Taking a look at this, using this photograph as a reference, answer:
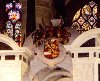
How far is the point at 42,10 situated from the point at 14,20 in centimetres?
249

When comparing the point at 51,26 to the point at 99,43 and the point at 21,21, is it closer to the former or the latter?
the point at 99,43

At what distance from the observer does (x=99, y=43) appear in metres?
11.4

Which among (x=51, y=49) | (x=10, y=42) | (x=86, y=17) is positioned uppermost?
(x=86, y=17)

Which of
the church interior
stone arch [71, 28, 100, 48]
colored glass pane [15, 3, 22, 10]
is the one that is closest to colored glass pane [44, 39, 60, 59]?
the church interior

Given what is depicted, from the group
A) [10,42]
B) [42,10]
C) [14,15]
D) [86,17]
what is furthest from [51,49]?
[86,17]

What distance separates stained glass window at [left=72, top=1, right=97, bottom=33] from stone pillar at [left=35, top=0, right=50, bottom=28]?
2.54 m

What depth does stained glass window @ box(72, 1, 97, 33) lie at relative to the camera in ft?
62.3

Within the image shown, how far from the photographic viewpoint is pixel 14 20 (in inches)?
745

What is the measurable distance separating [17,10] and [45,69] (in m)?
5.64

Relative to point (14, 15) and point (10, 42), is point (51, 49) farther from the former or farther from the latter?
point (14, 15)

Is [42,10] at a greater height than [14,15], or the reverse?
[42,10]

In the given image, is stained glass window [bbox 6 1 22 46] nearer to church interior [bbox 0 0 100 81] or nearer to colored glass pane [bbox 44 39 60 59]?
church interior [bbox 0 0 100 81]

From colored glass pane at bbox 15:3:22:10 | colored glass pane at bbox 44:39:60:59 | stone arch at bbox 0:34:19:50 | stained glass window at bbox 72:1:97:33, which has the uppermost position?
colored glass pane at bbox 15:3:22:10

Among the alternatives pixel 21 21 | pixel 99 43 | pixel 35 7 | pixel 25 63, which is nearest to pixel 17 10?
pixel 21 21
